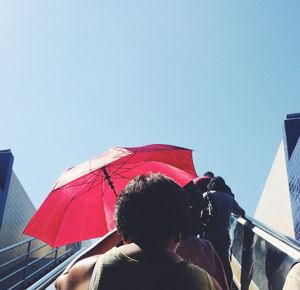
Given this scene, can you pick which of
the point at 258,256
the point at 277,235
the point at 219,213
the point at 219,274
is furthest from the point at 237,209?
the point at 219,274

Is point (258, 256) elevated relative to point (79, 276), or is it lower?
lower

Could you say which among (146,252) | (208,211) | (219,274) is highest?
(146,252)

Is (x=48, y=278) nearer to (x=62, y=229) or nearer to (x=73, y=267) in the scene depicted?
(x=62, y=229)

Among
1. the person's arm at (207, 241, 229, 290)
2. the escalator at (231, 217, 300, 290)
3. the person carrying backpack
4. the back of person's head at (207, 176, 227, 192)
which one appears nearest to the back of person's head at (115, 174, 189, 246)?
the person's arm at (207, 241, 229, 290)

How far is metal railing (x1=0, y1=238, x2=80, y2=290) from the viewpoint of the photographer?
6.65 m

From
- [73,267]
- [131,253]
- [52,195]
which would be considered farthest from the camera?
[52,195]

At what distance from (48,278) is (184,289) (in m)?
3.76

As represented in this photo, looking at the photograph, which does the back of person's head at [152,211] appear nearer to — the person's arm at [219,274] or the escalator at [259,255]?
the person's arm at [219,274]

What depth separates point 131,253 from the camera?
138cm

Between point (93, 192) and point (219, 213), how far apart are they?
191 cm

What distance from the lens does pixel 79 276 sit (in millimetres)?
1459

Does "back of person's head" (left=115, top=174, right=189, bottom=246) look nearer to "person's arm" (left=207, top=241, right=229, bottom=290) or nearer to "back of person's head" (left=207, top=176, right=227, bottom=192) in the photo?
"person's arm" (left=207, top=241, right=229, bottom=290)

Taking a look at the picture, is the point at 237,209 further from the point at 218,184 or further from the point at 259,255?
the point at 259,255

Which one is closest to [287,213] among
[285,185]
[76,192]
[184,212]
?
[285,185]
